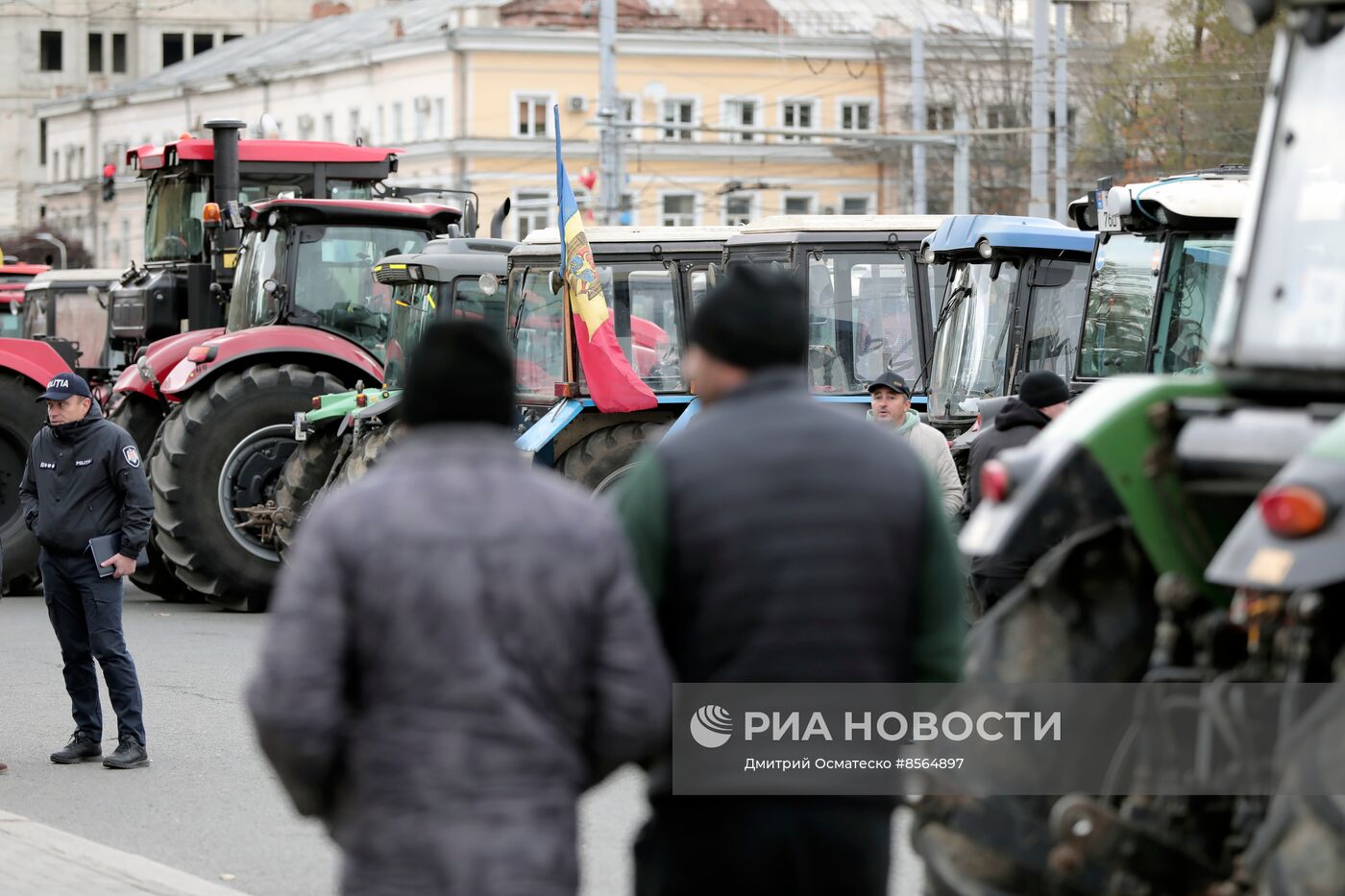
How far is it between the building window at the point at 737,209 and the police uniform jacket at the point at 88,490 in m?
56.4

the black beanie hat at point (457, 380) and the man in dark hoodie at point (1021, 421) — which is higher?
the black beanie hat at point (457, 380)

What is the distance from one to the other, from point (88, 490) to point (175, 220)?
10653 millimetres

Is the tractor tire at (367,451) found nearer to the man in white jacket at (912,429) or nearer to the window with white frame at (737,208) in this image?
the man in white jacket at (912,429)

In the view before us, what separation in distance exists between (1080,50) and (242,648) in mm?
43586

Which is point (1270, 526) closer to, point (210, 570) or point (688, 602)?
point (688, 602)

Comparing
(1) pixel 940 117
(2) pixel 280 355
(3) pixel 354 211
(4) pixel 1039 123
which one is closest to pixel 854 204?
(1) pixel 940 117

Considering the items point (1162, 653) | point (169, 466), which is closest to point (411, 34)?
point (169, 466)

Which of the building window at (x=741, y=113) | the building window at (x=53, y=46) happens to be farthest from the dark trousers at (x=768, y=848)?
the building window at (x=53, y=46)

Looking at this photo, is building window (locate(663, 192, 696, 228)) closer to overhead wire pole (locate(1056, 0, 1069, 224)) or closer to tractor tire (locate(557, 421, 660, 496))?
overhead wire pole (locate(1056, 0, 1069, 224))

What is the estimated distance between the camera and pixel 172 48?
108m

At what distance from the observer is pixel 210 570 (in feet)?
57.5

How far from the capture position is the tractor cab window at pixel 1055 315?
14156 millimetres

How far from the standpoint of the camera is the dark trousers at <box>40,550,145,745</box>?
10578mm

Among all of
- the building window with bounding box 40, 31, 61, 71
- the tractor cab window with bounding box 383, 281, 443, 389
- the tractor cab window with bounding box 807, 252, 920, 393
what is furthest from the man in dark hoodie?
the building window with bounding box 40, 31, 61, 71
